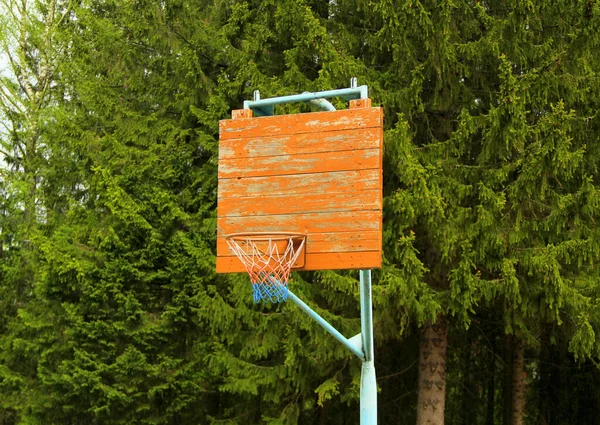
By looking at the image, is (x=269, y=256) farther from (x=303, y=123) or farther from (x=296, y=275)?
(x=296, y=275)

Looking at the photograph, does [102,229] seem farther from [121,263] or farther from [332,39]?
[332,39]

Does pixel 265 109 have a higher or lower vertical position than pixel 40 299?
higher

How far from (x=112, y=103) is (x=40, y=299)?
3.67 metres

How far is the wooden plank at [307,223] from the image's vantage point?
5504mm

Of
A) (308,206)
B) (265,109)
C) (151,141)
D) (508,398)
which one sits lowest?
(508,398)

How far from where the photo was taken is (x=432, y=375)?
34.3 ft

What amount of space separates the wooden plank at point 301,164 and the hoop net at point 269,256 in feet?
1.61

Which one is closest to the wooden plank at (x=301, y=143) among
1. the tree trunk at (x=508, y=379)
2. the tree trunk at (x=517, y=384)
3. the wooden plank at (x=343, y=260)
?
the wooden plank at (x=343, y=260)

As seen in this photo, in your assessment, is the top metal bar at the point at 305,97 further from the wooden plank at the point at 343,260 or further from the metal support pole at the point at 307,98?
the wooden plank at the point at 343,260

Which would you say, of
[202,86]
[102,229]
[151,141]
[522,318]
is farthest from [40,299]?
[522,318]

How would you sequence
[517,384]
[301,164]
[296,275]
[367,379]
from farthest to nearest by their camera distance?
1. [517,384]
2. [296,275]
3. [367,379]
4. [301,164]

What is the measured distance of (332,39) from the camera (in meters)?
11.0

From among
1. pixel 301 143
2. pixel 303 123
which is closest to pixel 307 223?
pixel 301 143

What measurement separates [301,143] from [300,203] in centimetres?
46
